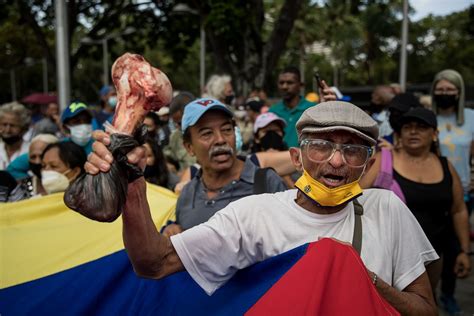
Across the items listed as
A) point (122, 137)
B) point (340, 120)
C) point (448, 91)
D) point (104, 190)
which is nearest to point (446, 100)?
point (448, 91)

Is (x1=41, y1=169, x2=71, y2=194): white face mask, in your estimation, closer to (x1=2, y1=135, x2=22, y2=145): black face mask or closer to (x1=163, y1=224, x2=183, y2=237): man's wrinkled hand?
(x1=163, y1=224, x2=183, y2=237): man's wrinkled hand

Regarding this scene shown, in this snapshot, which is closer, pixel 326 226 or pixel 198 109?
pixel 326 226

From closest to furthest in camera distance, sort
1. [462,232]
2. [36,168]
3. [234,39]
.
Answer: [462,232] < [36,168] < [234,39]

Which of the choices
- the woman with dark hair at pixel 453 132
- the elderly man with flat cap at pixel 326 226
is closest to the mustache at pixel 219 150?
the elderly man with flat cap at pixel 326 226

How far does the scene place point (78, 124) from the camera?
212 inches

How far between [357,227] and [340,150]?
12.0 inches

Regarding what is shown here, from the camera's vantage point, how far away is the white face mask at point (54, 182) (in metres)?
3.71

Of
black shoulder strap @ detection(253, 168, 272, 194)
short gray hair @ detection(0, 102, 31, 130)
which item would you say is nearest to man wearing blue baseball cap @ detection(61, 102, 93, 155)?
short gray hair @ detection(0, 102, 31, 130)

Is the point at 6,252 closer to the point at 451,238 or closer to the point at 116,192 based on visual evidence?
the point at 116,192

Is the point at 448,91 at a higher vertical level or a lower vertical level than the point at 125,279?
higher

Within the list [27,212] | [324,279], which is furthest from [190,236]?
[27,212]

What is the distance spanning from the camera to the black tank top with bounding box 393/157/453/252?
146 inches

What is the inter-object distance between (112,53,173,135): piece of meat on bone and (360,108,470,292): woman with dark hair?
2.22 meters

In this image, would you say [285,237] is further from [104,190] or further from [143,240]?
[104,190]
